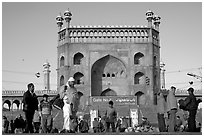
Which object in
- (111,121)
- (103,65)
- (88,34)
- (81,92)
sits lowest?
(111,121)

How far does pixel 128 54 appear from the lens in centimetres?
3578

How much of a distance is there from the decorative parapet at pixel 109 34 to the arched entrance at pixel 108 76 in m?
1.72

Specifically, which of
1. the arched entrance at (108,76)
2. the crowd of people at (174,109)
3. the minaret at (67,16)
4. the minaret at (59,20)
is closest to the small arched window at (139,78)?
the arched entrance at (108,76)

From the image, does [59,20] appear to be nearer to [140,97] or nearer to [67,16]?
[67,16]

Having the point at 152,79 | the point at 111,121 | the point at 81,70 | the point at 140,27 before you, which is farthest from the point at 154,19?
the point at 111,121

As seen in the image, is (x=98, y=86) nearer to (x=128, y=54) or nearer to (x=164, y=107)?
(x=128, y=54)

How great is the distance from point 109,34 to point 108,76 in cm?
371

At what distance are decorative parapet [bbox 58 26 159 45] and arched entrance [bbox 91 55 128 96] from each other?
172 cm

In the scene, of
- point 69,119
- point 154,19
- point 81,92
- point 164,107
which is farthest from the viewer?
point 154,19

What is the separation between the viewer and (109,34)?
35.8 meters

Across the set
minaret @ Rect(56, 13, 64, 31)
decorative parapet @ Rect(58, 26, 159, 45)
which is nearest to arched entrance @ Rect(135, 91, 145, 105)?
decorative parapet @ Rect(58, 26, 159, 45)

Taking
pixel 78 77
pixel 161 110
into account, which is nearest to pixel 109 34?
pixel 78 77

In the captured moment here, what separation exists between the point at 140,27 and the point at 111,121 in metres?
25.9

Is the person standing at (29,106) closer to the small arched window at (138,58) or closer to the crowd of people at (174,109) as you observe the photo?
the crowd of people at (174,109)
